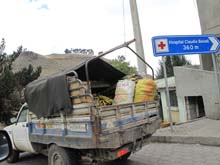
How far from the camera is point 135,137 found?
574 centimetres

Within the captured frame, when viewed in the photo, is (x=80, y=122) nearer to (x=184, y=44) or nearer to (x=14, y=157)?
(x=14, y=157)

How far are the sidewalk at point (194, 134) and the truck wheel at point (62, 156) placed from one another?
3.92 metres

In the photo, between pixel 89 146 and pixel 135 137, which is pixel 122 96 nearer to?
pixel 135 137

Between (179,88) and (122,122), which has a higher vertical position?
(179,88)

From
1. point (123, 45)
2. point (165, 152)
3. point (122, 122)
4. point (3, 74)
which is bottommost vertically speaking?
point (165, 152)

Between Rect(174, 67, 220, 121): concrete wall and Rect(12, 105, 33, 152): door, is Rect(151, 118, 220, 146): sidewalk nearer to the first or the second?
Rect(174, 67, 220, 121): concrete wall

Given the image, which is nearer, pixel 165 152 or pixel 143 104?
pixel 143 104

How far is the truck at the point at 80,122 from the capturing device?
16.7 feet

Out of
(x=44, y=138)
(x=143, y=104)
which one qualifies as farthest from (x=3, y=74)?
(x=143, y=104)

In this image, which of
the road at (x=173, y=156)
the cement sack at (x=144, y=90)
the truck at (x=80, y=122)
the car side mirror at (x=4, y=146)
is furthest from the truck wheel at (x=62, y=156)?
the car side mirror at (x=4, y=146)

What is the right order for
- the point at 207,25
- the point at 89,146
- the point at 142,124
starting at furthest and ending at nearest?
the point at 207,25 → the point at 142,124 → the point at 89,146

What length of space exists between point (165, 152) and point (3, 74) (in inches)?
474

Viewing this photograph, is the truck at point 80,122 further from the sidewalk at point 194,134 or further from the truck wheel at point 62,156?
the sidewalk at point 194,134

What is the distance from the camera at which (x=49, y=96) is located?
5938 millimetres
